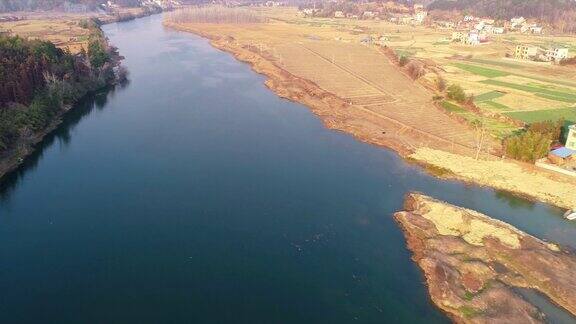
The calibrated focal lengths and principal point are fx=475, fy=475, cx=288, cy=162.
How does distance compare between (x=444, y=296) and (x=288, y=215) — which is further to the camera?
(x=288, y=215)

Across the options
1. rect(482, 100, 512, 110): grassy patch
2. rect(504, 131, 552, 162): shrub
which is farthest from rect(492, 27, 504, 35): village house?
rect(504, 131, 552, 162): shrub

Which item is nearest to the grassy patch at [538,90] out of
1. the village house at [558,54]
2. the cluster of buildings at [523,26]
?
the village house at [558,54]

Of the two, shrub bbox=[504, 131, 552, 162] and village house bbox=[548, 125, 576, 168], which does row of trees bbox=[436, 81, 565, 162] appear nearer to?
shrub bbox=[504, 131, 552, 162]

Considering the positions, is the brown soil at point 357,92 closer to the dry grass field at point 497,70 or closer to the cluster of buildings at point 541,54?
the dry grass field at point 497,70

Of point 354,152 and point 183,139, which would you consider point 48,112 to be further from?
point 354,152

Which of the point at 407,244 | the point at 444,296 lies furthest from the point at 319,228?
the point at 444,296

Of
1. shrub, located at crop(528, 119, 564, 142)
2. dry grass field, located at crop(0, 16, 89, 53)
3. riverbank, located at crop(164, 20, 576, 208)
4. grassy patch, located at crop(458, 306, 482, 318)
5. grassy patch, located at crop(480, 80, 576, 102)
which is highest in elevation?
dry grass field, located at crop(0, 16, 89, 53)

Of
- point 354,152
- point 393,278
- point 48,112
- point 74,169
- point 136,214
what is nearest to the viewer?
point 393,278
